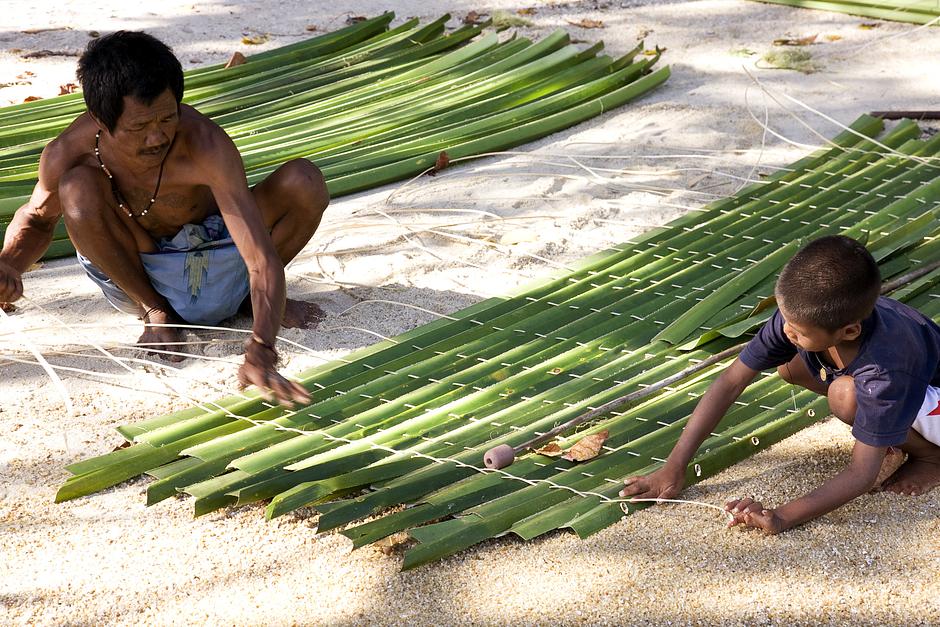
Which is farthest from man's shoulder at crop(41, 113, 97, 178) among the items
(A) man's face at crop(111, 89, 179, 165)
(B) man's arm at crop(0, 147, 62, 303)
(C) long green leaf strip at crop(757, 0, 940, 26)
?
(C) long green leaf strip at crop(757, 0, 940, 26)

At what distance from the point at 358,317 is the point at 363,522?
3.31 feet

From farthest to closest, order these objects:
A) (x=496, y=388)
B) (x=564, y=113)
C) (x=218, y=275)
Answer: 1. (x=564, y=113)
2. (x=218, y=275)
3. (x=496, y=388)

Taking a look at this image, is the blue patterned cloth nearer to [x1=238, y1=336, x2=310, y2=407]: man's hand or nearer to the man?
the man

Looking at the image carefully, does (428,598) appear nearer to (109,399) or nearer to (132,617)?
(132,617)

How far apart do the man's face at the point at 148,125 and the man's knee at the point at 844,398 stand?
60.2 inches

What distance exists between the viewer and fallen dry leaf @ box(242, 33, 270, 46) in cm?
544

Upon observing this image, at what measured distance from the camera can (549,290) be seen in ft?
9.70

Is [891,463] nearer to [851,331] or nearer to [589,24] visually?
Result: [851,331]

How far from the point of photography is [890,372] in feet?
6.04

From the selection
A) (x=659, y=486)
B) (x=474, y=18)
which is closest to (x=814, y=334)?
(x=659, y=486)

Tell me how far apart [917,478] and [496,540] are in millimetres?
823

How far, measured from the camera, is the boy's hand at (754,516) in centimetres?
190

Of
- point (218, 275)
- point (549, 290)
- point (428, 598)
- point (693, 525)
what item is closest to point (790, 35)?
point (549, 290)

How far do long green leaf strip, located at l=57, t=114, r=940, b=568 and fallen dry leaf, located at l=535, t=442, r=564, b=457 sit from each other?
0.02 m
